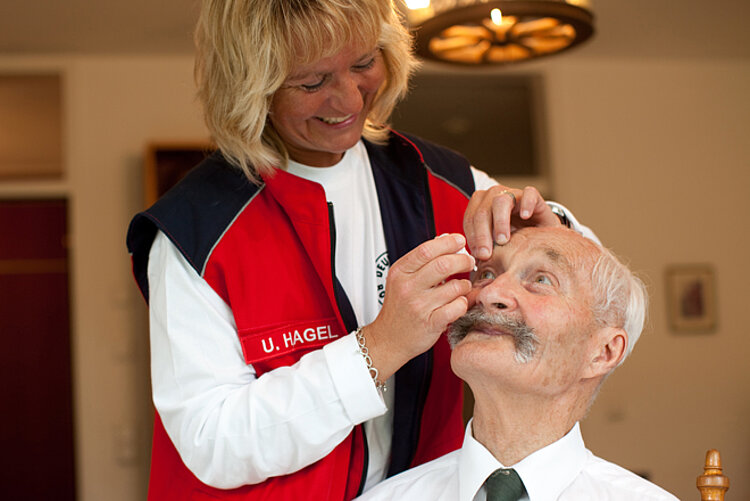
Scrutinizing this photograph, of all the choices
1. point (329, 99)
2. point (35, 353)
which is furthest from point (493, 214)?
point (35, 353)

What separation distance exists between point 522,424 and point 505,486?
12 centimetres

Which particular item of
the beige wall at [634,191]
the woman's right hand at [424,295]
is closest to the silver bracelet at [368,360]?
the woman's right hand at [424,295]

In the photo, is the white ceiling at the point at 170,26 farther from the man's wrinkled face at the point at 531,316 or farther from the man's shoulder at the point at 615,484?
the man's shoulder at the point at 615,484

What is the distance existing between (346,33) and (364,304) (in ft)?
1.81

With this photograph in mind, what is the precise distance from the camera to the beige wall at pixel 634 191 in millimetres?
4945

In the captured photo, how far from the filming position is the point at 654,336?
5.60 meters

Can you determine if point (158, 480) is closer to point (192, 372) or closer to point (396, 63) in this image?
point (192, 372)

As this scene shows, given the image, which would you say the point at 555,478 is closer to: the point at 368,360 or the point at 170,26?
the point at 368,360

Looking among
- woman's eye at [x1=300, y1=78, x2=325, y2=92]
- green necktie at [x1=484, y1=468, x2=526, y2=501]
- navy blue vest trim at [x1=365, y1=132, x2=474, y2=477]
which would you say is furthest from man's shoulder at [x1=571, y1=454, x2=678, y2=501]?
woman's eye at [x1=300, y1=78, x2=325, y2=92]

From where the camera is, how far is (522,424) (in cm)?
152

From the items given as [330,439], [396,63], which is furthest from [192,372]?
[396,63]

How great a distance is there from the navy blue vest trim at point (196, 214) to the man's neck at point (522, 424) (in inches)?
23.6

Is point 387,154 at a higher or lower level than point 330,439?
higher

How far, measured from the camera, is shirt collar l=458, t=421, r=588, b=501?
4.82 ft
